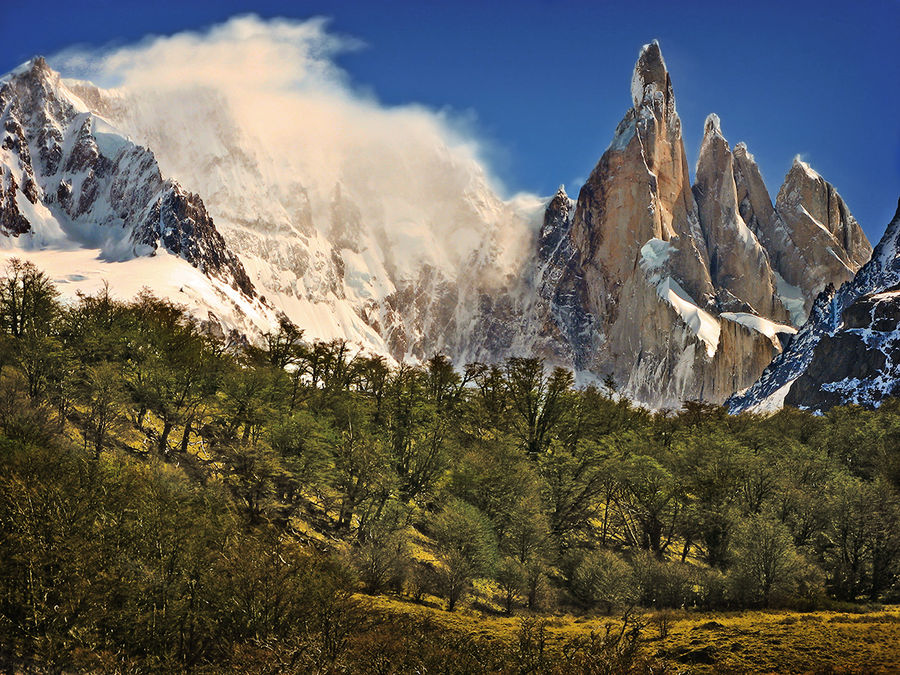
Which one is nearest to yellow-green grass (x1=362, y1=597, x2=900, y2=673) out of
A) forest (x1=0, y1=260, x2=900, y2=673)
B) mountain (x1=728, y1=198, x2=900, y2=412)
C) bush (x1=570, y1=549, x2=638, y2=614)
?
forest (x1=0, y1=260, x2=900, y2=673)

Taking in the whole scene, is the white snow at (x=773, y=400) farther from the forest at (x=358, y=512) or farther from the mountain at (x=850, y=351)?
the forest at (x=358, y=512)

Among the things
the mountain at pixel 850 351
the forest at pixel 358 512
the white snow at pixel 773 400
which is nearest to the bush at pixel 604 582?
the forest at pixel 358 512

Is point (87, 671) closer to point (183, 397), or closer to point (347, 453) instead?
point (347, 453)

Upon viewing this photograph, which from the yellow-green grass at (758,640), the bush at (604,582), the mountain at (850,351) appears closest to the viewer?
the yellow-green grass at (758,640)

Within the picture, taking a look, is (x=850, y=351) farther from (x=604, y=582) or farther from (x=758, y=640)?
(x=758, y=640)

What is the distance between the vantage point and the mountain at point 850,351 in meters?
136

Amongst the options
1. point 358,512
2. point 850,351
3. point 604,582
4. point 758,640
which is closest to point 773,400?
point 850,351

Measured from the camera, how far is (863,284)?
544ft

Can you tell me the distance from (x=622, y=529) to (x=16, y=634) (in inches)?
1818

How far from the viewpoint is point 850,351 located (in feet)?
472

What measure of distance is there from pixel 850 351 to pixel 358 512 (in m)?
138

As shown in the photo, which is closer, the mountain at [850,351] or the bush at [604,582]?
the bush at [604,582]

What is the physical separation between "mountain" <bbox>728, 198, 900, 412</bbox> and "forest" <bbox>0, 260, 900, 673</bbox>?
6926 cm

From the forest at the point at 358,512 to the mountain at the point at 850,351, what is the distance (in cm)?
6926
